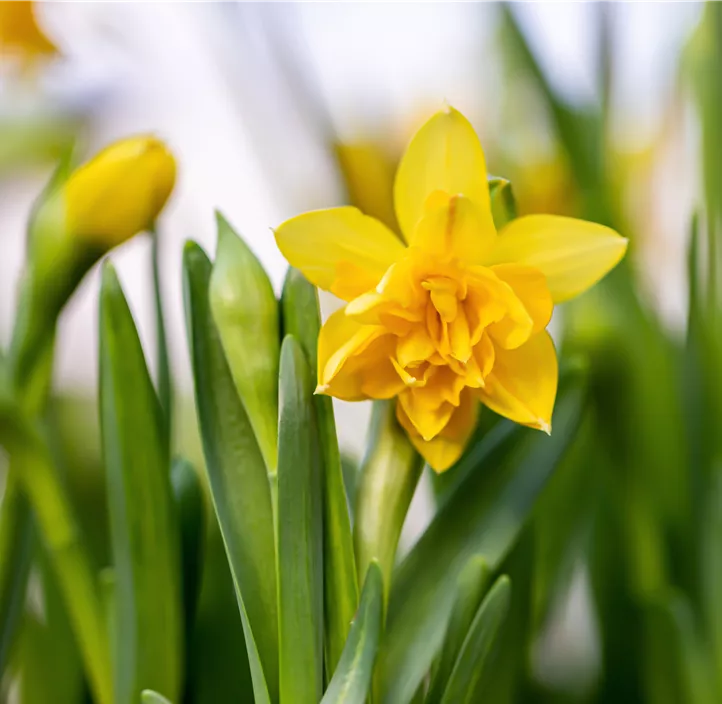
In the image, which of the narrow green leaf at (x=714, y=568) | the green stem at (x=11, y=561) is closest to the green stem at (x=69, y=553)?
the green stem at (x=11, y=561)

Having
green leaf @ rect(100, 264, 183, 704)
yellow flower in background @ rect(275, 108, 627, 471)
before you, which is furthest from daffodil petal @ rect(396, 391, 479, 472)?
green leaf @ rect(100, 264, 183, 704)

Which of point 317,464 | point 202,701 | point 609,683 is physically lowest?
point 609,683

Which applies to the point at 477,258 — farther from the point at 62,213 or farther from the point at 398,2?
the point at 398,2

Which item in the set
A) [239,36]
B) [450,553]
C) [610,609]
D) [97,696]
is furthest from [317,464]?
[239,36]

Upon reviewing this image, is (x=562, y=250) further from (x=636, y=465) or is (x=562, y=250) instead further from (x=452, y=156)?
(x=636, y=465)

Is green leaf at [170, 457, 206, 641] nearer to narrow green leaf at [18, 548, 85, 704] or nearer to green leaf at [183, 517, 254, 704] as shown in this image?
green leaf at [183, 517, 254, 704]

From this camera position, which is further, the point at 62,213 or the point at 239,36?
the point at 239,36

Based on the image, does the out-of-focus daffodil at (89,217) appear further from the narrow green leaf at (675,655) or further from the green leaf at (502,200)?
the narrow green leaf at (675,655)
